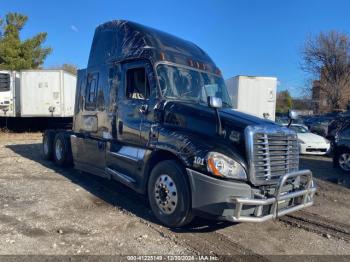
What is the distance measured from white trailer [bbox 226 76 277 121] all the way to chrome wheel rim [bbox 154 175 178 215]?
11.7m

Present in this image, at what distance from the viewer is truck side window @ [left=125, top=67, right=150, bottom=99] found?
6.05 meters

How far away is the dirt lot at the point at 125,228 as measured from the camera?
4645 mm

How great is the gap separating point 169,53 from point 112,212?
2833 millimetres

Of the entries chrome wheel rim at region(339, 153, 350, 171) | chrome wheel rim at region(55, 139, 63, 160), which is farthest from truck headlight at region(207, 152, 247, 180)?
chrome wheel rim at region(339, 153, 350, 171)

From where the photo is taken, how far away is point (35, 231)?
5.10 metres

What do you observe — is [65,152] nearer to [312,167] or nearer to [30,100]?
[312,167]

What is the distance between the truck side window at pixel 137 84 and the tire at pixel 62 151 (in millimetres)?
3838

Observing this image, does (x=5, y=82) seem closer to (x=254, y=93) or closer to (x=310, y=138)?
(x=254, y=93)

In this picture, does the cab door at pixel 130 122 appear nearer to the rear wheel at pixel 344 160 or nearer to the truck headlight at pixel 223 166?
the truck headlight at pixel 223 166

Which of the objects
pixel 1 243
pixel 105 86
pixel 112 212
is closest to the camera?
pixel 1 243

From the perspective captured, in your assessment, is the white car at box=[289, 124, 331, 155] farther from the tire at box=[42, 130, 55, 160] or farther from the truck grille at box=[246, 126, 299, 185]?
the truck grille at box=[246, 126, 299, 185]

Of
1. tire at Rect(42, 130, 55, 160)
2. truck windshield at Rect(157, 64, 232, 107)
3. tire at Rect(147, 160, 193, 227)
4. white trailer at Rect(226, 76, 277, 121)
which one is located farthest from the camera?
white trailer at Rect(226, 76, 277, 121)

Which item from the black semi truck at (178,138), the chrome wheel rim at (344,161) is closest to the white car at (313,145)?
the chrome wheel rim at (344,161)

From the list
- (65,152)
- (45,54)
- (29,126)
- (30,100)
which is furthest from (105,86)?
(45,54)
